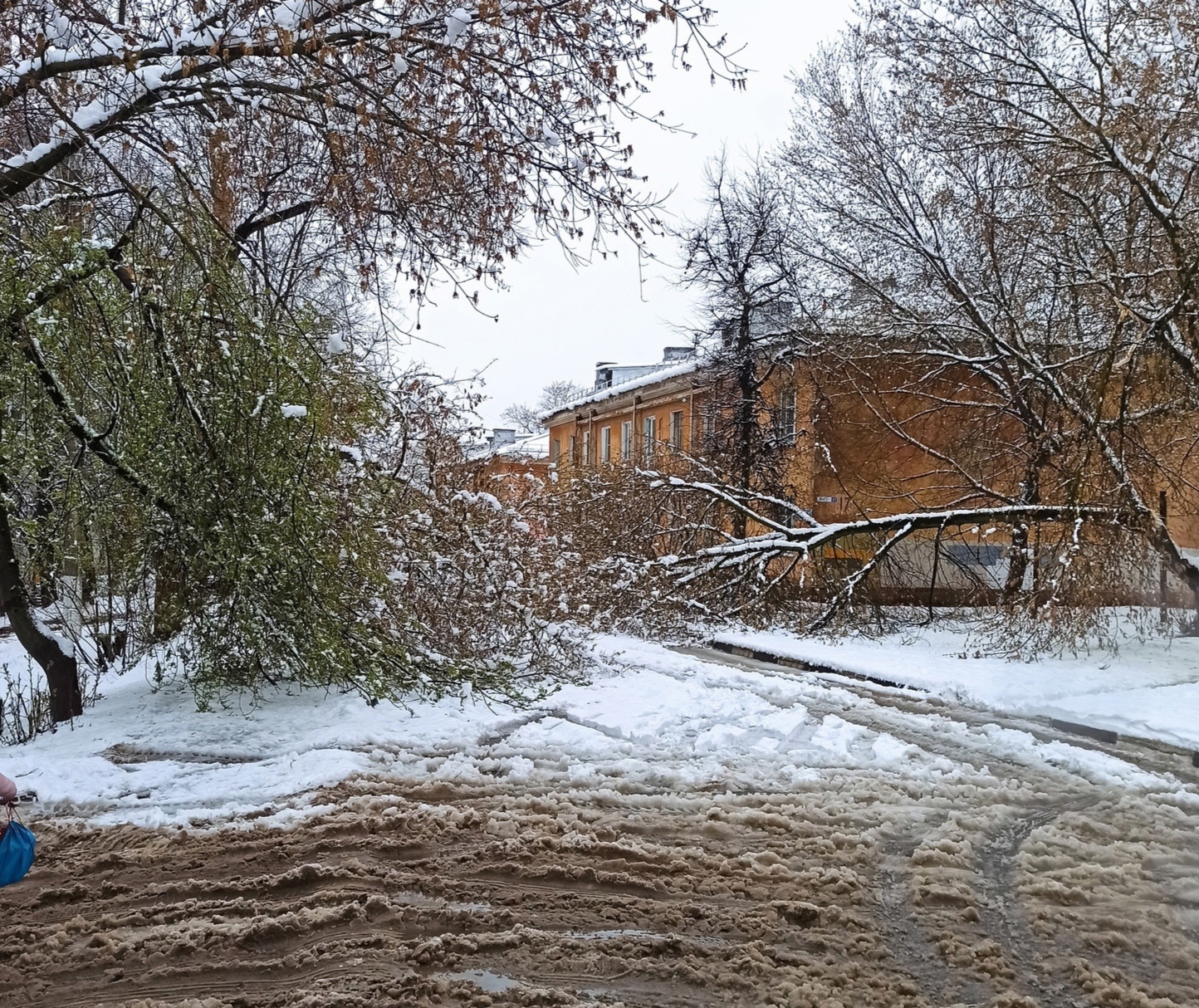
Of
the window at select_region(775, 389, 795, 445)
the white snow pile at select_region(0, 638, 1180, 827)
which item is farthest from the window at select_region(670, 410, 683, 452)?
the white snow pile at select_region(0, 638, 1180, 827)

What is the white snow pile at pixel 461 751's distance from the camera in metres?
6.67

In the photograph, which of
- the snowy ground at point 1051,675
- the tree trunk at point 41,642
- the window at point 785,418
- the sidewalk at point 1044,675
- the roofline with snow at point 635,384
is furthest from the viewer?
the roofline with snow at point 635,384

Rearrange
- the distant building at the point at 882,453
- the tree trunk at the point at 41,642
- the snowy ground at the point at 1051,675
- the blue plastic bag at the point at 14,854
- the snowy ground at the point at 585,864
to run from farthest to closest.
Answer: the distant building at the point at 882,453, the snowy ground at the point at 1051,675, the tree trunk at the point at 41,642, the snowy ground at the point at 585,864, the blue plastic bag at the point at 14,854

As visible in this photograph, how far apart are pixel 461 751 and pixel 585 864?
8.78 ft

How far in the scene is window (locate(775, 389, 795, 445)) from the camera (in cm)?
2220

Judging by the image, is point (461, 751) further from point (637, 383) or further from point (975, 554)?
point (637, 383)

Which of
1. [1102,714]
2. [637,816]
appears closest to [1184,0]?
[1102,714]

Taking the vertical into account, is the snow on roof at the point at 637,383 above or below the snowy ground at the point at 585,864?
above

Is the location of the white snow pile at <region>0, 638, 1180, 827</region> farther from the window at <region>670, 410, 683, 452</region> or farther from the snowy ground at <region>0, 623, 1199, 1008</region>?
the window at <region>670, 410, 683, 452</region>

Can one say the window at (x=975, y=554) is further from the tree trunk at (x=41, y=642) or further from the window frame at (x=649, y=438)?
the tree trunk at (x=41, y=642)

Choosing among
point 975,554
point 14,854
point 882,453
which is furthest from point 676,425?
point 14,854

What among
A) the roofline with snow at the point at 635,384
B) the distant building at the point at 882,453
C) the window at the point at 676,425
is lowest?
the distant building at the point at 882,453

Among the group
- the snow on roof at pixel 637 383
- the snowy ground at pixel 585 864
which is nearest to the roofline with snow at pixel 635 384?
the snow on roof at pixel 637 383

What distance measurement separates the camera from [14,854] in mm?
3828
